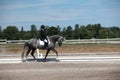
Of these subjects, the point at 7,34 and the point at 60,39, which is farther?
the point at 7,34

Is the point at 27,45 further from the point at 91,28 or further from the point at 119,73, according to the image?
the point at 91,28

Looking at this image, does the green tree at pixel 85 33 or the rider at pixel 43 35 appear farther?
the green tree at pixel 85 33

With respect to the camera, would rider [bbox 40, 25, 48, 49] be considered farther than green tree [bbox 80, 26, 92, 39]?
No

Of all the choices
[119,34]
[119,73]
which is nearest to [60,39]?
[119,73]

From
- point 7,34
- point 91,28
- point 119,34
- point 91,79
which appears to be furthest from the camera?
point 91,28

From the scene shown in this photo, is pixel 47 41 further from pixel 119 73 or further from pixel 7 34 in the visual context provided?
pixel 7 34

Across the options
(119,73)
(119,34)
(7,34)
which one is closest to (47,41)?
(119,73)

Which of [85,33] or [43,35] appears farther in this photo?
[85,33]

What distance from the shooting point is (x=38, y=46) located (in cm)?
2192

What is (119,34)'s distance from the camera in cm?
4834

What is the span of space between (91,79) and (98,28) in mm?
39510

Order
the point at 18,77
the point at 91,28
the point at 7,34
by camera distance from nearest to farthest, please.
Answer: the point at 18,77, the point at 7,34, the point at 91,28

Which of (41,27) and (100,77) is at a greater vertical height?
(41,27)

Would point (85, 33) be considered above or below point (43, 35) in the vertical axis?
below
